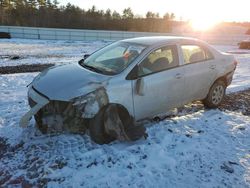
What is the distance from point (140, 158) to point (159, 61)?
1832 millimetres

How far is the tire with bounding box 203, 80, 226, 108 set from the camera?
19.8ft

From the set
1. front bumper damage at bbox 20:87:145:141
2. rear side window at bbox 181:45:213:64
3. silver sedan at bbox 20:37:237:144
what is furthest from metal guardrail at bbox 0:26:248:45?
front bumper damage at bbox 20:87:145:141

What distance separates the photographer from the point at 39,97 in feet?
13.4

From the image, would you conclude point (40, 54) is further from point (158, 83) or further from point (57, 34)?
point (57, 34)

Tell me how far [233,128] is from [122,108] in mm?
2301

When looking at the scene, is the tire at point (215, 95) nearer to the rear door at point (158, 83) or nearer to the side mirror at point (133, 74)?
the rear door at point (158, 83)

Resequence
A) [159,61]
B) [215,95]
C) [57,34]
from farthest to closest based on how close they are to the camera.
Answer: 1. [57,34]
2. [215,95]
3. [159,61]

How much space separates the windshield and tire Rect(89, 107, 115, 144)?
0.78 metres

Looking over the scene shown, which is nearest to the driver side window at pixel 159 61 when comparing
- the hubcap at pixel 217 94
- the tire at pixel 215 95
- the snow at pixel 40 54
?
the tire at pixel 215 95

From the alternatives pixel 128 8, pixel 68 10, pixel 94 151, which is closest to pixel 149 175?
pixel 94 151

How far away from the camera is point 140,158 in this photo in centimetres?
391

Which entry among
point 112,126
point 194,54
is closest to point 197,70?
point 194,54

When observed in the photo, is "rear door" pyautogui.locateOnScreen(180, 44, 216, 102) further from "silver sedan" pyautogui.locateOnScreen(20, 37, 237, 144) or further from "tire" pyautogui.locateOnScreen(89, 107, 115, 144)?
"tire" pyautogui.locateOnScreen(89, 107, 115, 144)

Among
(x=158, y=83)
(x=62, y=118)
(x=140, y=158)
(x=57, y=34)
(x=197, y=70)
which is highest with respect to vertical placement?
(x=57, y=34)
